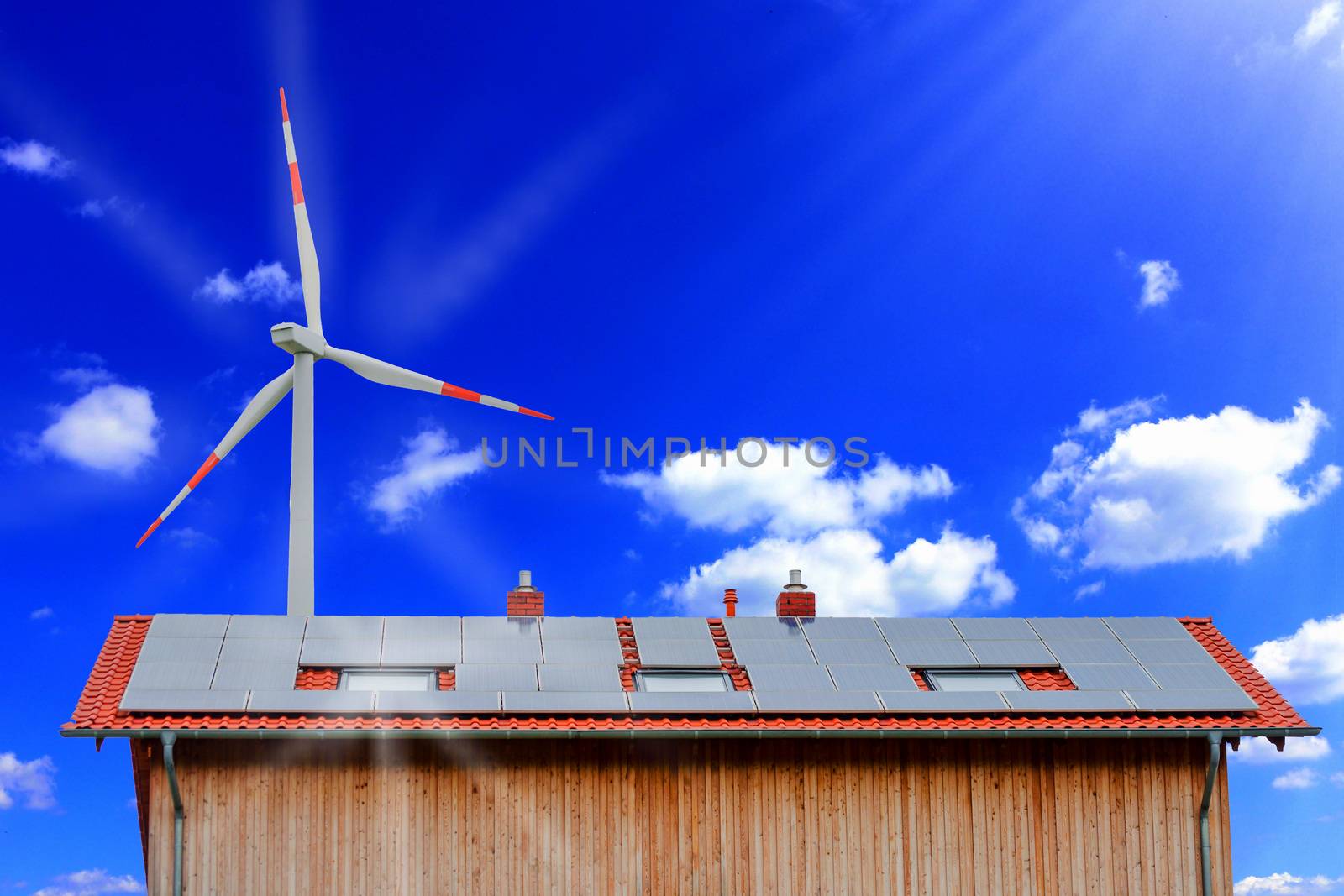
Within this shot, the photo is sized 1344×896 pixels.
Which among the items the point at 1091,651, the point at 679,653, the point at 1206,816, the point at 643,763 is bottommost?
the point at 1206,816

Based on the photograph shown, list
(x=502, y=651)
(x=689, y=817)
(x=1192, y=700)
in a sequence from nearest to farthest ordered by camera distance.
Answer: (x=689, y=817)
(x=1192, y=700)
(x=502, y=651)

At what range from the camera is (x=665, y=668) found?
85.3 ft

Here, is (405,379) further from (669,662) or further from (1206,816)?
(1206,816)

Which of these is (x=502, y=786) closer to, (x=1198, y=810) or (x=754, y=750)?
(x=754, y=750)

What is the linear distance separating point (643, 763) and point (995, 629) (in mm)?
8464

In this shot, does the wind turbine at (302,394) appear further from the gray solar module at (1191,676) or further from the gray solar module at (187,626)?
the gray solar module at (1191,676)

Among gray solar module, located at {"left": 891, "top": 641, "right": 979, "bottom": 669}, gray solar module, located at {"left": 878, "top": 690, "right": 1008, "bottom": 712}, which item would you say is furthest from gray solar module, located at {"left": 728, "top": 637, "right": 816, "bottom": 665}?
gray solar module, located at {"left": 878, "top": 690, "right": 1008, "bottom": 712}

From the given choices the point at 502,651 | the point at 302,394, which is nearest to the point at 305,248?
the point at 302,394

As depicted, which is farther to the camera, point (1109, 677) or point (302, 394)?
point (302, 394)

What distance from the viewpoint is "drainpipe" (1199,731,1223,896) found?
2466 cm

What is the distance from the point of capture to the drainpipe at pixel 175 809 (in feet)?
73.6

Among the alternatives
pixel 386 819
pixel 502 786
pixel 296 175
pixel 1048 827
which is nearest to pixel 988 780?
pixel 1048 827

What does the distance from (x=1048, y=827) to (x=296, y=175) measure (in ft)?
81.4

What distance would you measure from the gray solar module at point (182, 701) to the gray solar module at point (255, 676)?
0.31 m
